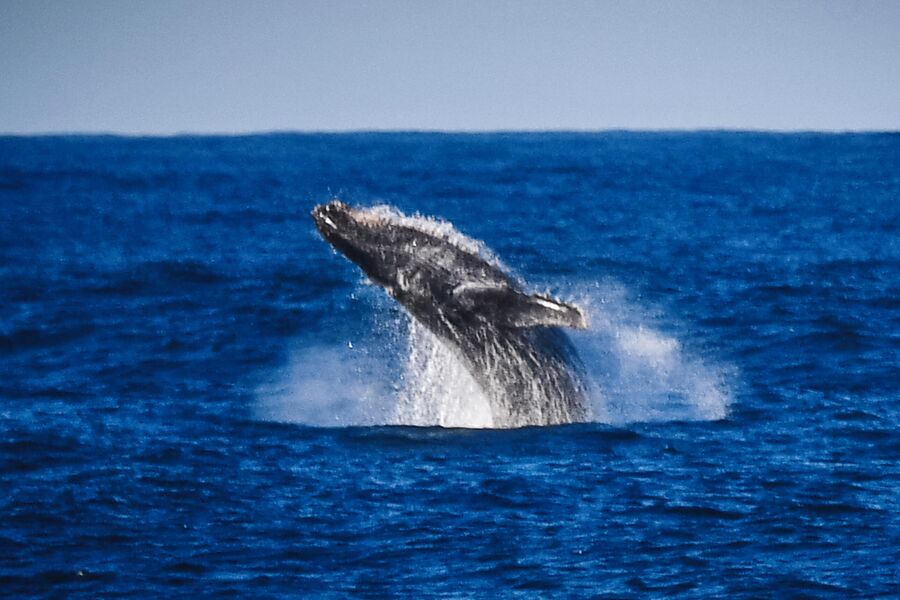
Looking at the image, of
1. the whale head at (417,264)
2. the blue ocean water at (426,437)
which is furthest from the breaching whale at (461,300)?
the blue ocean water at (426,437)

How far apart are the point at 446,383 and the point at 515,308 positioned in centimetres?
355

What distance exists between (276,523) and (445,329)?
382 cm

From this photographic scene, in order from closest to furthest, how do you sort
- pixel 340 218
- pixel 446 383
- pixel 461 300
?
pixel 461 300 < pixel 340 218 < pixel 446 383

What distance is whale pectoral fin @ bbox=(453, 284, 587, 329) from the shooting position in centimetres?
1647

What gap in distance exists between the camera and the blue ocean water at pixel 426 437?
14.3m

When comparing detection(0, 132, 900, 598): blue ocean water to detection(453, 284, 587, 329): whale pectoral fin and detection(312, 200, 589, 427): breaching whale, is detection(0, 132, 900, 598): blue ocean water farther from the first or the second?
detection(453, 284, 587, 329): whale pectoral fin

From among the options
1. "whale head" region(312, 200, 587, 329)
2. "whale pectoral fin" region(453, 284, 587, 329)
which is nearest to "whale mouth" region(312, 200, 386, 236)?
"whale head" region(312, 200, 587, 329)

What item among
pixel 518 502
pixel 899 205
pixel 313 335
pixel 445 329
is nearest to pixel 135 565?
pixel 518 502

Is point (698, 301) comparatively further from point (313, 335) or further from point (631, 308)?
point (313, 335)

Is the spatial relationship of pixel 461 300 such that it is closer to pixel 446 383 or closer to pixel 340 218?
pixel 340 218

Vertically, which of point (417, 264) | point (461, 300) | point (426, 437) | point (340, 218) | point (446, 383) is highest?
point (340, 218)

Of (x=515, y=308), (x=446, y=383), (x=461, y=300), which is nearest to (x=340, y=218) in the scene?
(x=461, y=300)

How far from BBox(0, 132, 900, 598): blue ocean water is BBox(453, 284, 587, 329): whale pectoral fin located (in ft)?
5.58

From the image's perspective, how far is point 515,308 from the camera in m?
17.2
